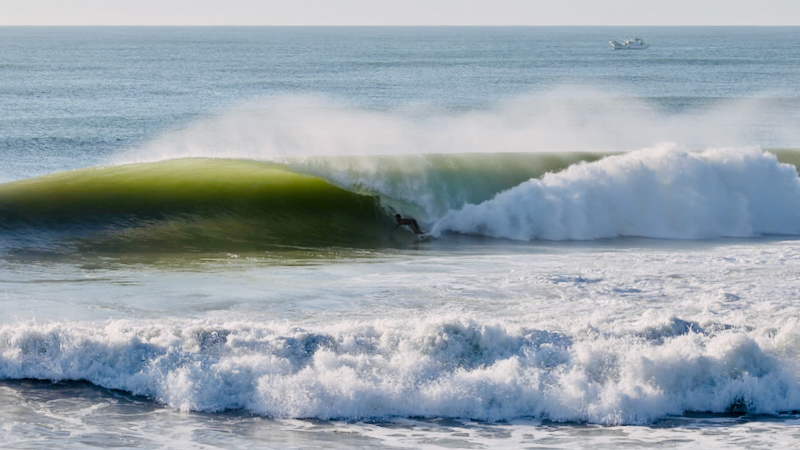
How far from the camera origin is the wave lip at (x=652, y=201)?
1489 centimetres

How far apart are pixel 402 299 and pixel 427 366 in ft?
7.22

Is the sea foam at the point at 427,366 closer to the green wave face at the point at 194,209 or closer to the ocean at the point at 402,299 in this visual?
the ocean at the point at 402,299

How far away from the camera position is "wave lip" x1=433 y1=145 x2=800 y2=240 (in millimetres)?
14891

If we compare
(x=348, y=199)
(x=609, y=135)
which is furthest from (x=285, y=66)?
(x=348, y=199)

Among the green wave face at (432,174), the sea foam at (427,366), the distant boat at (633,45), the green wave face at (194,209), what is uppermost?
the distant boat at (633,45)

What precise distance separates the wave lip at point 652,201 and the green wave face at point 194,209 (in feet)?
5.91

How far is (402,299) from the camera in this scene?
9781mm

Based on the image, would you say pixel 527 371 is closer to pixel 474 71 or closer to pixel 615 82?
pixel 615 82

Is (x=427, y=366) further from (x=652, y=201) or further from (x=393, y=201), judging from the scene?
(x=652, y=201)

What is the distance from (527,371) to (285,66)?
232ft

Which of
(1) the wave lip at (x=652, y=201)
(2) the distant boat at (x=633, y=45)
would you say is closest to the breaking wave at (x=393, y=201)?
(1) the wave lip at (x=652, y=201)

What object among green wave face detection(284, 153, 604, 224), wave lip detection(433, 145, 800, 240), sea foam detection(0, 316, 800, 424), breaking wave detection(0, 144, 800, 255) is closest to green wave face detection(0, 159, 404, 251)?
breaking wave detection(0, 144, 800, 255)

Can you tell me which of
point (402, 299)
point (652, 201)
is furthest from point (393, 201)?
point (402, 299)

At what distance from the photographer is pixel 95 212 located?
14430 mm
